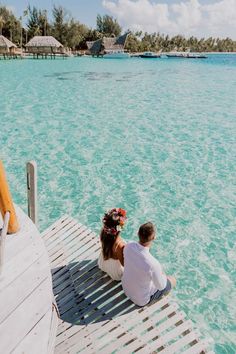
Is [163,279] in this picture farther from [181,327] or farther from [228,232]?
[228,232]

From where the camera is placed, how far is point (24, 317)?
10.2 ft

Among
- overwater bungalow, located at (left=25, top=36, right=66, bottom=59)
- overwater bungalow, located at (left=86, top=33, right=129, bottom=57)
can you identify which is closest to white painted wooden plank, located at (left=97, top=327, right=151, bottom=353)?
overwater bungalow, located at (left=25, top=36, right=66, bottom=59)

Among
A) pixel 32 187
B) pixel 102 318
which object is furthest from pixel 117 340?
pixel 32 187

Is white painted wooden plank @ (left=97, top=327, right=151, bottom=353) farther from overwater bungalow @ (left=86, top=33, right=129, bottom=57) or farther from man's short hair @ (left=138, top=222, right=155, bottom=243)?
overwater bungalow @ (left=86, top=33, right=129, bottom=57)

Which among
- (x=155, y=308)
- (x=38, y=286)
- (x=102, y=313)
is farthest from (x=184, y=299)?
(x=38, y=286)

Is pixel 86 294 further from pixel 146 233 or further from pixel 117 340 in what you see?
pixel 146 233

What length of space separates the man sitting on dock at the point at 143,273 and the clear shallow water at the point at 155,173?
1.84 meters

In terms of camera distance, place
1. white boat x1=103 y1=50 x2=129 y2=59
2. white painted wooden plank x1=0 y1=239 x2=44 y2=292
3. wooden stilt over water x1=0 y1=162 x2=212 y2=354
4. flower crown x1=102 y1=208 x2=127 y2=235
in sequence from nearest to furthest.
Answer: wooden stilt over water x1=0 y1=162 x2=212 y2=354
white painted wooden plank x1=0 y1=239 x2=44 y2=292
flower crown x1=102 y1=208 x2=127 y2=235
white boat x1=103 y1=50 x2=129 y2=59

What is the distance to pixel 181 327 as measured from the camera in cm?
418

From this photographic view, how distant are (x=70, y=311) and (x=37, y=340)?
1.59 metres

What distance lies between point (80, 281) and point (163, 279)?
1398 millimetres

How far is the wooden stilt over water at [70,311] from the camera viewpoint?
3096mm

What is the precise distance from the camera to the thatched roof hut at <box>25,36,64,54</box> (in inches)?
2948

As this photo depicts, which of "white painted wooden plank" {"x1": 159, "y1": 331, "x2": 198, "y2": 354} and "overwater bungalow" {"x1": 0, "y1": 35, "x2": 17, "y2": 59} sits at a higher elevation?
"overwater bungalow" {"x1": 0, "y1": 35, "x2": 17, "y2": 59}
